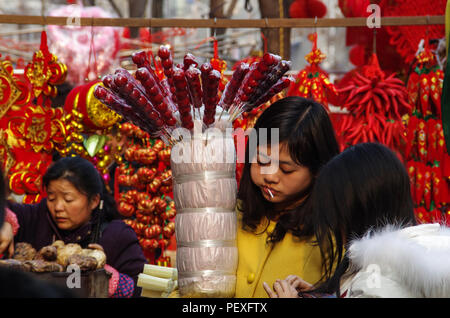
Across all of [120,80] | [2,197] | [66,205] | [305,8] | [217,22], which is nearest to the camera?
[2,197]

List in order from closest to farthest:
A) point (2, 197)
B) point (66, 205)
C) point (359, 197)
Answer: point (2, 197) → point (359, 197) → point (66, 205)

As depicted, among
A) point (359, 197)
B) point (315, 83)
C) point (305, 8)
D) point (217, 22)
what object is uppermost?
point (305, 8)

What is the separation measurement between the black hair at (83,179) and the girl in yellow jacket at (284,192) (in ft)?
3.09

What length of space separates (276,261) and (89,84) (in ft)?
4.84

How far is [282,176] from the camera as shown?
4.93ft

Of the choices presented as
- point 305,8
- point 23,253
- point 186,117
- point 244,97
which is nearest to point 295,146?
point 244,97

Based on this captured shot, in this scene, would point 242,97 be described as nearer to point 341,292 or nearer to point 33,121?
point 341,292

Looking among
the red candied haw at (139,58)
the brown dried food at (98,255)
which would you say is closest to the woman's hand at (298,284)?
the red candied haw at (139,58)

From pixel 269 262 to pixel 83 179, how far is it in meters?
1.05

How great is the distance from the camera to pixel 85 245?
226 centimetres

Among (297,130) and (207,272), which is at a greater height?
(297,130)

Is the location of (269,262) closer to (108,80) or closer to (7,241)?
(108,80)

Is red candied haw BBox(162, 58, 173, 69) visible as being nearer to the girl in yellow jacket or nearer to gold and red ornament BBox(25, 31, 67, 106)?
the girl in yellow jacket
